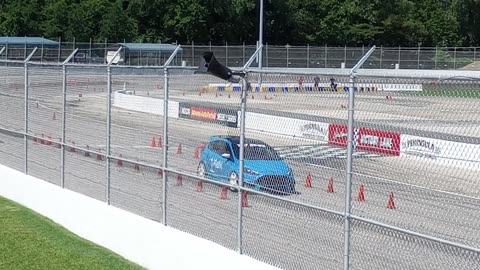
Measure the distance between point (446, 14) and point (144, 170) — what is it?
9170 cm

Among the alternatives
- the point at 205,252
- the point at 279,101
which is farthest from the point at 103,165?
the point at 279,101

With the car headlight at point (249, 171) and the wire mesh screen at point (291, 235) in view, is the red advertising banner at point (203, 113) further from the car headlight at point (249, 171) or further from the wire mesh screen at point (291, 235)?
the wire mesh screen at point (291, 235)

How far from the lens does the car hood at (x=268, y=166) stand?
8.05 metres

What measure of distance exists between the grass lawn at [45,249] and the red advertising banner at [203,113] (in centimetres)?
207

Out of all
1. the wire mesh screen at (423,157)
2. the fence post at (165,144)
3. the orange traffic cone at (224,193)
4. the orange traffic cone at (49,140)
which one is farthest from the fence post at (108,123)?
the wire mesh screen at (423,157)

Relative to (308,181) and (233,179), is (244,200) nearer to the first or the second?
(233,179)

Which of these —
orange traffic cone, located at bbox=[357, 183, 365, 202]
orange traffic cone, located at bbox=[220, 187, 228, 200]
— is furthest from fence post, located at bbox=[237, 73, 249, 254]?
orange traffic cone, located at bbox=[357, 183, 365, 202]

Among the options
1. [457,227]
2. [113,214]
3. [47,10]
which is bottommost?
[113,214]

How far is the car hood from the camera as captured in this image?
8.05m

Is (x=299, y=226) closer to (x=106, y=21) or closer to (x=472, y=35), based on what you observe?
(x=106, y=21)

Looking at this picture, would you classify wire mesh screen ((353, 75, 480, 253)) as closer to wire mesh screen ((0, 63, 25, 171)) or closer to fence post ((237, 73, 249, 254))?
fence post ((237, 73, 249, 254))

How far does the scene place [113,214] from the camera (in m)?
11.4

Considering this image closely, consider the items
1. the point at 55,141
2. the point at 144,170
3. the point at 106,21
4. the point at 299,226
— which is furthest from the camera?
the point at 106,21

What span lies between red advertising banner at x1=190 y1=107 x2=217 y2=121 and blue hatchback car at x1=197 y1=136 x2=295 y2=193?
27 cm
